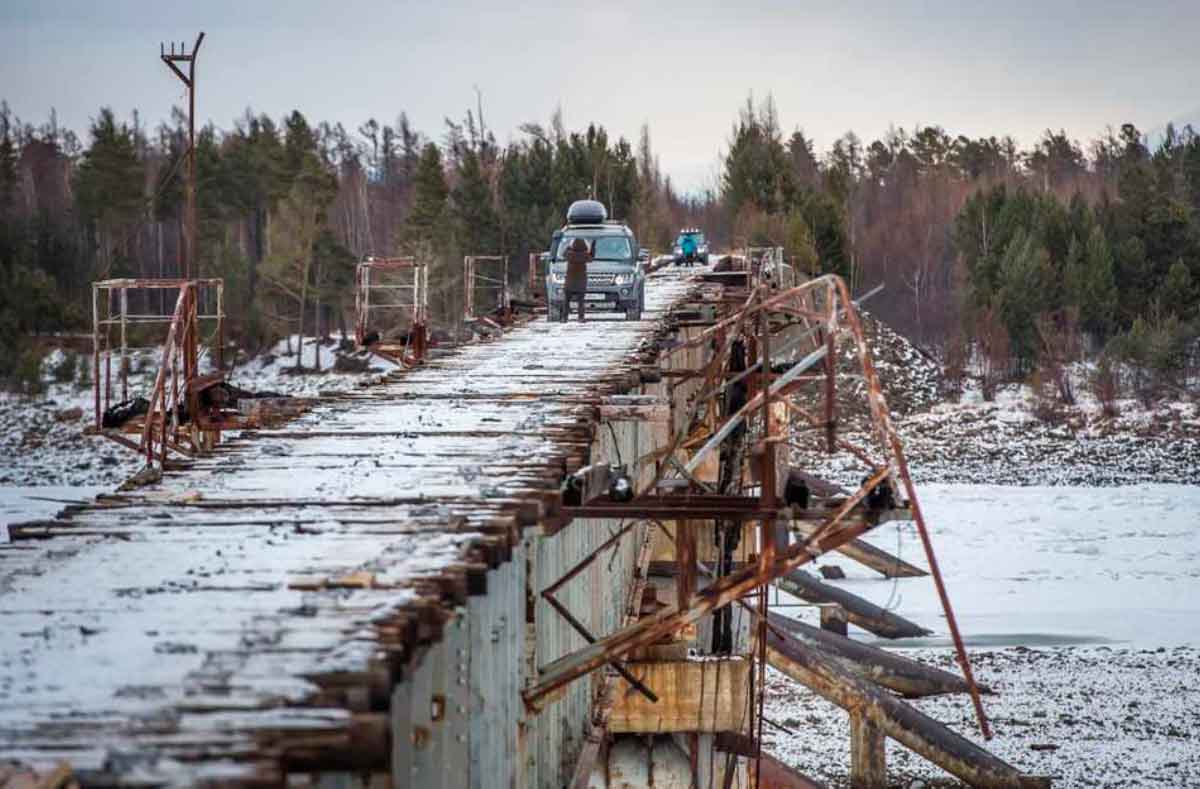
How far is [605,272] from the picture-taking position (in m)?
33.1

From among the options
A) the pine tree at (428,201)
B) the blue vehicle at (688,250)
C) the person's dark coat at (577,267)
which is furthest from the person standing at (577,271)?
the pine tree at (428,201)

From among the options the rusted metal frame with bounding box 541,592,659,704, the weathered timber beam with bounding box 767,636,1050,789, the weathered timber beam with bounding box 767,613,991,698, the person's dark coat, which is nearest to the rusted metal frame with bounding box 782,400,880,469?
the rusted metal frame with bounding box 541,592,659,704

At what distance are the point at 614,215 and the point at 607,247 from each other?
56319mm

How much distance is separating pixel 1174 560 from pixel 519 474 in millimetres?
33266

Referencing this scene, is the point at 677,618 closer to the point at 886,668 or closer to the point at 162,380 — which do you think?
the point at 162,380

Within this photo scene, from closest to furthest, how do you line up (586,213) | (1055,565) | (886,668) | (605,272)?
(886,668)
(605,272)
(1055,565)
(586,213)

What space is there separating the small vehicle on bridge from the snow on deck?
54.4ft

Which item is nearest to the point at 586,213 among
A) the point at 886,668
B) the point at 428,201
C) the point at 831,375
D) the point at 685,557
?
the point at 886,668

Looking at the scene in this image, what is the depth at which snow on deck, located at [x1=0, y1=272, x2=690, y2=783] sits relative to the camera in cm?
689

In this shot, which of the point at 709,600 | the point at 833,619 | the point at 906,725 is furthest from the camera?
the point at 833,619

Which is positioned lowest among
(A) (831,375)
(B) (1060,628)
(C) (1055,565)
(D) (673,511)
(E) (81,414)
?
(B) (1060,628)

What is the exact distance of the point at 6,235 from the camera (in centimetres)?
8312

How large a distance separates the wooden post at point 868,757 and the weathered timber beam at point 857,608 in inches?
327

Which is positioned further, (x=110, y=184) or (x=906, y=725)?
(x=110, y=184)
